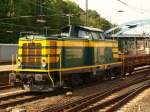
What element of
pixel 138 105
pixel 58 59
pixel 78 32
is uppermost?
pixel 78 32

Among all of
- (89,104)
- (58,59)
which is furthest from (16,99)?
(89,104)

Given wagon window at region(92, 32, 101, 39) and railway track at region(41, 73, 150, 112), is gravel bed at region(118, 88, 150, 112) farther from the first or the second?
wagon window at region(92, 32, 101, 39)

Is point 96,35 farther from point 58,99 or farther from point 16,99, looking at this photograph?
point 16,99

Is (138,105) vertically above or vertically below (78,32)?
below

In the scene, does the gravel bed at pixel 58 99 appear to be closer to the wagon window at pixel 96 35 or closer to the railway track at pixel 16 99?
the railway track at pixel 16 99

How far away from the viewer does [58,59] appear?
669 inches

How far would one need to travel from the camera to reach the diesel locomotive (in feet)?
54.2

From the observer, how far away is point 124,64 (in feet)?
89.4

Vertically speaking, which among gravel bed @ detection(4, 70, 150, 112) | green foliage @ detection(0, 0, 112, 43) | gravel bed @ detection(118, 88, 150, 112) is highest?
green foliage @ detection(0, 0, 112, 43)

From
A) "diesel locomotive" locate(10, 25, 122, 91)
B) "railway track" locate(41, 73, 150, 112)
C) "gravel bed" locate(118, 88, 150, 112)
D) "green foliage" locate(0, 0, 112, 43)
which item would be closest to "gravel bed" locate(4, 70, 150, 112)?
"railway track" locate(41, 73, 150, 112)

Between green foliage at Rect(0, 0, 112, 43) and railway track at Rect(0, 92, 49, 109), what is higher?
green foliage at Rect(0, 0, 112, 43)

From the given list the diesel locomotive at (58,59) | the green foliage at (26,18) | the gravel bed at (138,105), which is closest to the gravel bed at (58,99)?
the diesel locomotive at (58,59)

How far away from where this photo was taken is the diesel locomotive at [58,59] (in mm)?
16516

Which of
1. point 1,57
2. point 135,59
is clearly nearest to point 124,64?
point 135,59
